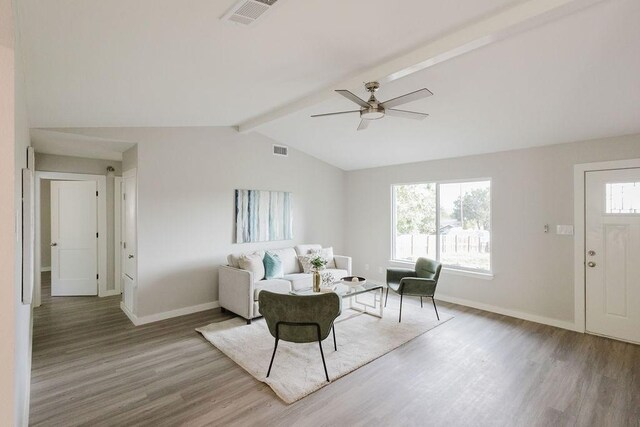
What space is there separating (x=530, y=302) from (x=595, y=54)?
10.7 ft

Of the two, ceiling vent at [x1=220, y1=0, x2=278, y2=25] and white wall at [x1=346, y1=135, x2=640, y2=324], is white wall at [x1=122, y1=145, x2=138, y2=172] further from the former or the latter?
white wall at [x1=346, y1=135, x2=640, y2=324]

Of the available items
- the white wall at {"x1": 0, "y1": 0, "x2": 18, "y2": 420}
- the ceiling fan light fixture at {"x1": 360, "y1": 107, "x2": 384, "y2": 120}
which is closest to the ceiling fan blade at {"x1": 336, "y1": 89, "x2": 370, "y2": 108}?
the ceiling fan light fixture at {"x1": 360, "y1": 107, "x2": 384, "y2": 120}

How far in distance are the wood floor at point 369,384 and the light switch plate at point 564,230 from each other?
125 centimetres

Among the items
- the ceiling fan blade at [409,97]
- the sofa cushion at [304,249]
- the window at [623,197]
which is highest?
the ceiling fan blade at [409,97]

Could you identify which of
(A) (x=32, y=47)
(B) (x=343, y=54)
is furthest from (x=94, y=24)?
(B) (x=343, y=54)

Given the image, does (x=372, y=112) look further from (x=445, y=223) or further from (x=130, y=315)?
(x=130, y=315)

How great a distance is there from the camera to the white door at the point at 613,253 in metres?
3.68

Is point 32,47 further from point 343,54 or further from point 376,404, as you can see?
point 376,404

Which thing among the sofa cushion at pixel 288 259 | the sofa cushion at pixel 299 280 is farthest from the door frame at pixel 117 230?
the sofa cushion at pixel 299 280

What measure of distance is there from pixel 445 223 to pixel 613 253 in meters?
2.18

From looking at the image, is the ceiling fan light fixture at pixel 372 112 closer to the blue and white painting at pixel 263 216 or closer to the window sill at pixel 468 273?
the blue and white painting at pixel 263 216

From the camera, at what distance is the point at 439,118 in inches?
156

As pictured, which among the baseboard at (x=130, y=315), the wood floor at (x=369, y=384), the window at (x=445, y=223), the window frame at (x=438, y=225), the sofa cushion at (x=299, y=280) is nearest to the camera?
the wood floor at (x=369, y=384)

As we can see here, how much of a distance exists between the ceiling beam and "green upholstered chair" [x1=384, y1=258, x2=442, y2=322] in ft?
8.66
